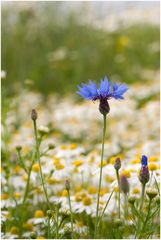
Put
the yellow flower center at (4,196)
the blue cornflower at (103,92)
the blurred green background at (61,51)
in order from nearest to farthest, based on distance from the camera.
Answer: the blue cornflower at (103,92) < the yellow flower center at (4,196) < the blurred green background at (61,51)

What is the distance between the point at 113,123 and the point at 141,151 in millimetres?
1429

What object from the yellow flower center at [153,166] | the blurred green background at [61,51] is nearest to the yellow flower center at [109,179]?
the yellow flower center at [153,166]

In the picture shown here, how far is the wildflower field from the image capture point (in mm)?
1867

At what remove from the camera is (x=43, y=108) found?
551 centimetres

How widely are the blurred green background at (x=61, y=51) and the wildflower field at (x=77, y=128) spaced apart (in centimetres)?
1

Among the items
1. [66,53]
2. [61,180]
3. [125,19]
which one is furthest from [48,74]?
[61,180]

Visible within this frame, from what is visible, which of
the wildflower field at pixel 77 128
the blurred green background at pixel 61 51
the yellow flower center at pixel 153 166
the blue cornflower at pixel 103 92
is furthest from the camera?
the blurred green background at pixel 61 51

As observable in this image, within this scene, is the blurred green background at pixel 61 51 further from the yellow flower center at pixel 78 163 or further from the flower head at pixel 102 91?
the flower head at pixel 102 91

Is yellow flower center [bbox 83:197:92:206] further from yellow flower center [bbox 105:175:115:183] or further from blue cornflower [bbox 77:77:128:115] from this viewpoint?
blue cornflower [bbox 77:77:128:115]

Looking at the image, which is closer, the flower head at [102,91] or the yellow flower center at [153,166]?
the flower head at [102,91]

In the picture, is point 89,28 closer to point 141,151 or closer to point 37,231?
point 141,151

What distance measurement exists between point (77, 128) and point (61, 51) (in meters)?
1.95

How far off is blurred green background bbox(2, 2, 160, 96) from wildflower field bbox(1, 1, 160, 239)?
0.04 ft

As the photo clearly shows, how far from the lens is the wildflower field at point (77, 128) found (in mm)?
1867
